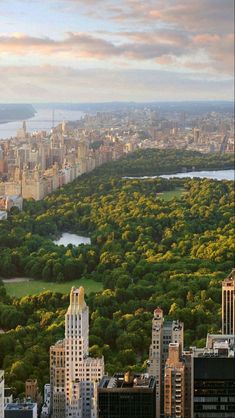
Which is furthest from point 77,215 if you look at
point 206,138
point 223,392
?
point 223,392

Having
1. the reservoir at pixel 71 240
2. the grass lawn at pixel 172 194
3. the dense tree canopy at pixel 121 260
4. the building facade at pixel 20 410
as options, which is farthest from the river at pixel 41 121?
the building facade at pixel 20 410

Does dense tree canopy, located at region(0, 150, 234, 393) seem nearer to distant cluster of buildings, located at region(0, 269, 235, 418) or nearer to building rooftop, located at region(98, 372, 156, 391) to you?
distant cluster of buildings, located at region(0, 269, 235, 418)

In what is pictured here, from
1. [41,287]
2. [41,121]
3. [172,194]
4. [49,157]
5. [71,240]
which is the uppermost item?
[41,121]

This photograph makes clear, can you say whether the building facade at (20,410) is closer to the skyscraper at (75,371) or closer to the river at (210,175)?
the skyscraper at (75,371)

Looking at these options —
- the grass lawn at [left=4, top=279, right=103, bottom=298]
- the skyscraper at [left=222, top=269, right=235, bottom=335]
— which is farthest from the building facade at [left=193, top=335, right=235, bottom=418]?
the grass lawn at [left=4, top=279, right=103, bottom=298]

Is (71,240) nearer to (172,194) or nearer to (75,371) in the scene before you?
(172,194)

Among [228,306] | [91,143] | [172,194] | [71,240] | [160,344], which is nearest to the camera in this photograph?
[160,344]

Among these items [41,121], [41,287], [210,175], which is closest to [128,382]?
[41,287]
